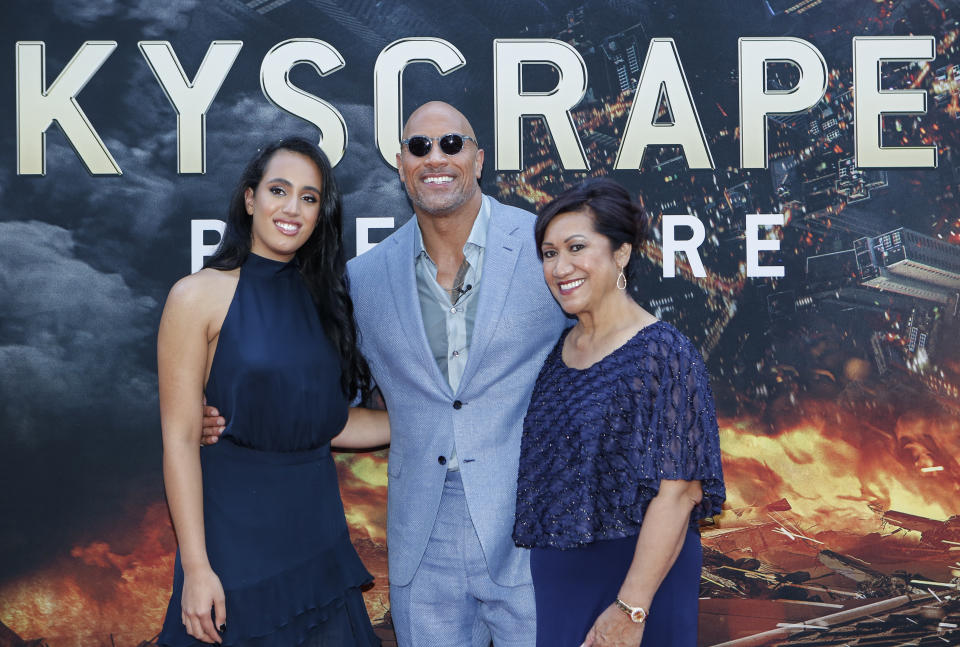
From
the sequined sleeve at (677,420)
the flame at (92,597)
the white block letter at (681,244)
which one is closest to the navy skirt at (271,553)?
the sequined sleeve at (677,420)

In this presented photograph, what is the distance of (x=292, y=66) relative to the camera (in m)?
3.66

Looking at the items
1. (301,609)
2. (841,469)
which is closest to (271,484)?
(301,609)

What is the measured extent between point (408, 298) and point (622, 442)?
873 millimetres

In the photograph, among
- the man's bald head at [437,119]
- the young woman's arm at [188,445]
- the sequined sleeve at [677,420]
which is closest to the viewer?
the sequined sleeve at [677,420]

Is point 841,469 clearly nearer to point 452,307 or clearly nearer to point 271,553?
point 452,307

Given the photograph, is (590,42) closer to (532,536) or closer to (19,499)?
(532,536)

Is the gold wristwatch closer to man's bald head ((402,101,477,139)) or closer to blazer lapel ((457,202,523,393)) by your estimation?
blazer lapel ((457,202,523,393))

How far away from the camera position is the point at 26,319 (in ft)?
12.0

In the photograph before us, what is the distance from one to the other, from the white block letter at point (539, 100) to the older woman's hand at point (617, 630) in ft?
7.10

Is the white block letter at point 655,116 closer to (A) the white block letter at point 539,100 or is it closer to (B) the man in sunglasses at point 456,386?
(A) the white block letter at point 539,100

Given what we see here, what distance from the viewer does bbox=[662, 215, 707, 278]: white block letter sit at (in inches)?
145

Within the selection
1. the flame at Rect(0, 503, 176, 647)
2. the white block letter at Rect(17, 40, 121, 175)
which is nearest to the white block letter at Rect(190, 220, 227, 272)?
the white block letter at Rect(17, 40, 121, 175)

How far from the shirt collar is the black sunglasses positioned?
0.20m

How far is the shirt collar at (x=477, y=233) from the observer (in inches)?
105
